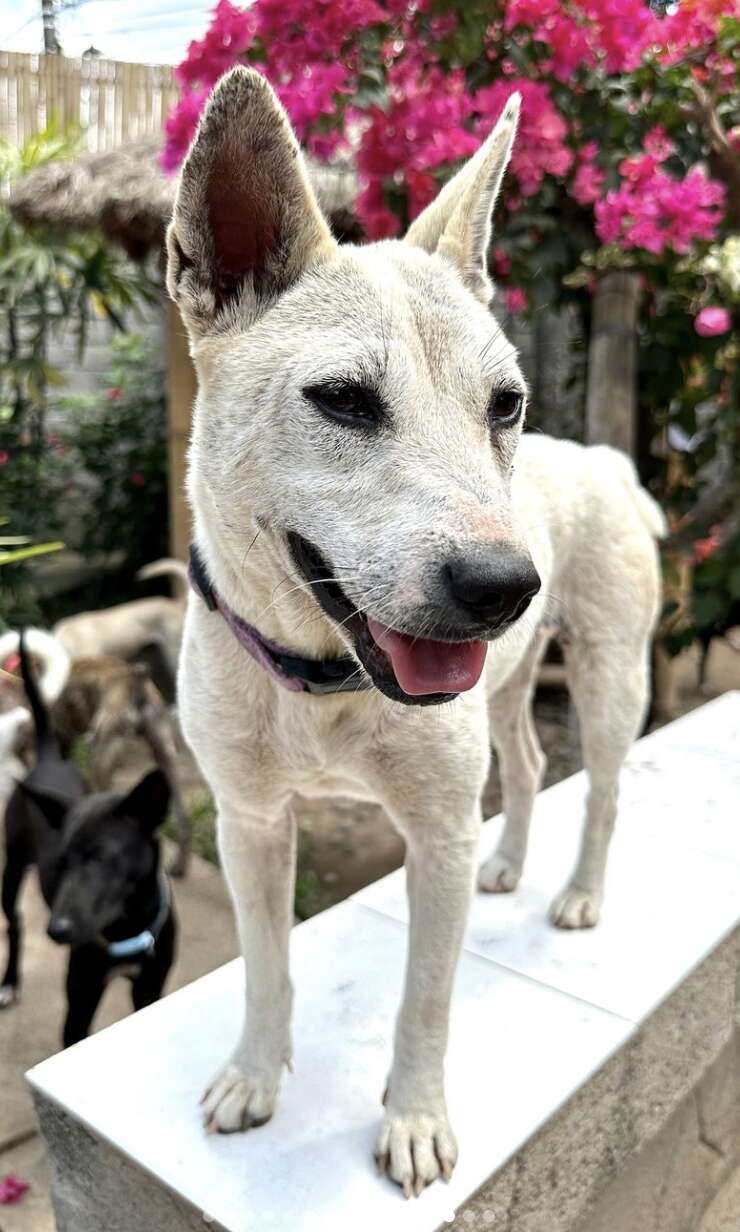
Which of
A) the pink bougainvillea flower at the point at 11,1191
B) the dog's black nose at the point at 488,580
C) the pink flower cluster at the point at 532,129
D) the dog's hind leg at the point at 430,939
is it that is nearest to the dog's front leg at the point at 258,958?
the dog's hind leg at the point at 430,939

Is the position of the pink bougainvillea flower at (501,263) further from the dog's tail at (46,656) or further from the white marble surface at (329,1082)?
the white marble surface at (329,1082)

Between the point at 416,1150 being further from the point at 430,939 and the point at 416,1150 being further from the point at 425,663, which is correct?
the point at 425,663

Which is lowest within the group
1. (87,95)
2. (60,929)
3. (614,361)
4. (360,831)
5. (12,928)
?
(360,831)

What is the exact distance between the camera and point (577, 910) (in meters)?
2.20

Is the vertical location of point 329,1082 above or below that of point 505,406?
below

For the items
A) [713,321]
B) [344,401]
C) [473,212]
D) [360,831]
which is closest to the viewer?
[344,401]

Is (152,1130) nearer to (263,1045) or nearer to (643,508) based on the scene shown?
(263,1045)

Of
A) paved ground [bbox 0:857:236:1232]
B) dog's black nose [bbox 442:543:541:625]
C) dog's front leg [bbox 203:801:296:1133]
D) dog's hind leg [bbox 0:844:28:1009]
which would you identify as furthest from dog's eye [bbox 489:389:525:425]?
dog's hind leg [bbox 0:844:28:1009]

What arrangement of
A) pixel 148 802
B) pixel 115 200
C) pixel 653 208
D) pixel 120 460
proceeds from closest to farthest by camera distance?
pixel 148 802 → pixel 653 208 → pixel 115 200 → pixel 120 460

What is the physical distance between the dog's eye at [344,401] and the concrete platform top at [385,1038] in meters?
1.17

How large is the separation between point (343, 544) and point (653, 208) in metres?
2.21

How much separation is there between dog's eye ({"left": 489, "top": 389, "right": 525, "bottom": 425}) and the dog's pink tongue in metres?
0.31

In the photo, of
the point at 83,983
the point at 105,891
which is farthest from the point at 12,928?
the point at 105,891

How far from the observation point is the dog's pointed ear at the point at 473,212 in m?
1.38
